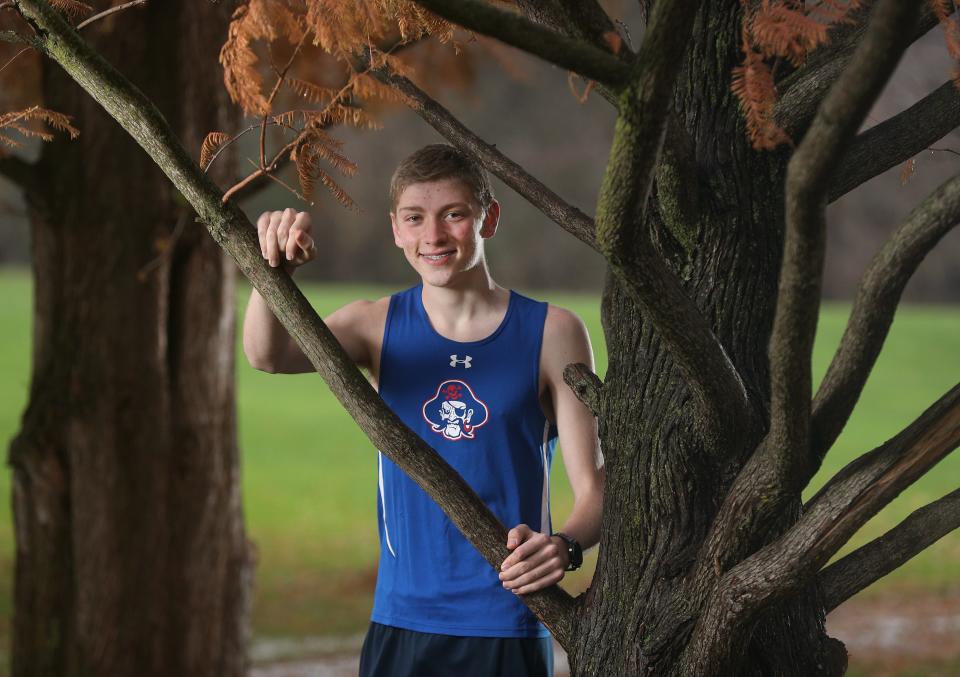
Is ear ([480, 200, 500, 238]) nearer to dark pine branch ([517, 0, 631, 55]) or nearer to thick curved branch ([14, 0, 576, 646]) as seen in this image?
thick curved branch ([14, 0, 576, 646])

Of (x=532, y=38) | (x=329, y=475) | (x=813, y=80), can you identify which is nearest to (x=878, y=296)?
(x=813, y=80)

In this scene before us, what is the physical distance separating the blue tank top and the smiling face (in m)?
0.12

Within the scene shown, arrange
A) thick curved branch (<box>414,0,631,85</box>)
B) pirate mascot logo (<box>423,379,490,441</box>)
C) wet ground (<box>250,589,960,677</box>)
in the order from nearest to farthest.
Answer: thick curved branch (<box>414,0,631,85</box>), pirate mascot logo (<box>423,379,490,441</box>), wet ground (<box>250,589,960,677</box>)

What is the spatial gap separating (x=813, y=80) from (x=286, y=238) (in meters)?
0.75

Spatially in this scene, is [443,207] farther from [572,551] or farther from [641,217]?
[641,217]

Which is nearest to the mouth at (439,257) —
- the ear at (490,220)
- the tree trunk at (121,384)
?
the ear at (490,220)

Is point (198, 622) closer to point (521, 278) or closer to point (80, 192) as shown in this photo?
point (80, 192)

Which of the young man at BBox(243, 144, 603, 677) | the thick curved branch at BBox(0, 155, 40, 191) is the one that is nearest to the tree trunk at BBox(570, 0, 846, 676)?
the young man at BBox(243, 144, 603, 677)

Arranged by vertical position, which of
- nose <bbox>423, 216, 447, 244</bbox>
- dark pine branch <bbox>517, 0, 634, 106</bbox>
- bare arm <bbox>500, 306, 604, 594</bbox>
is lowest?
bare arm <bbox>500, 306, 604, 594</bbox>

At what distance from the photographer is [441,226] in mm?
1905

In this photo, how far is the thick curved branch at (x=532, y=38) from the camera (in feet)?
3.67

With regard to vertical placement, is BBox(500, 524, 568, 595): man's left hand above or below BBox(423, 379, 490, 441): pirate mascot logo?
below

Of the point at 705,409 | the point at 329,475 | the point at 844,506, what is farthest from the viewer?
the point at 329,475

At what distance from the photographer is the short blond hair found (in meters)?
1.91
